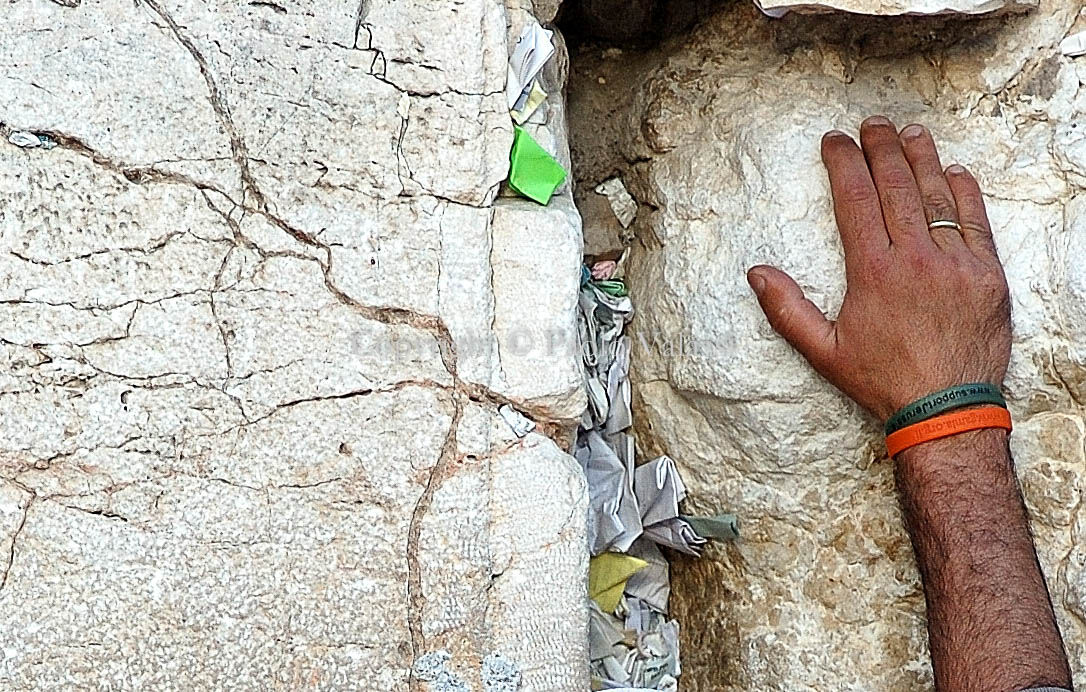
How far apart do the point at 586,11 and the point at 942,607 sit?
1.06m

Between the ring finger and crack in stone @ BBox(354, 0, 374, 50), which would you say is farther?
the ring finger

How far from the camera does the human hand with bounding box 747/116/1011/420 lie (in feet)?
4.60

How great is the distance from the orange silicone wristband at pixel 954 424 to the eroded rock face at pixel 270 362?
1.53 ft

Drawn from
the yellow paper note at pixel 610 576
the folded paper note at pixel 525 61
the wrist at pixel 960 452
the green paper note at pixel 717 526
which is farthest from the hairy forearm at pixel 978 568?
the folded paper note at pixel 525 61

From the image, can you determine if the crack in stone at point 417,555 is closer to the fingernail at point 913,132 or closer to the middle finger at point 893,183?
the middle finger at point 893,183

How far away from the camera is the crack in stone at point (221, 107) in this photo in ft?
4.17

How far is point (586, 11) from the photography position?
174 centimetres

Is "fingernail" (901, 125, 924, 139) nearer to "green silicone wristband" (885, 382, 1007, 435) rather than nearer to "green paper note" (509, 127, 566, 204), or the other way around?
"green silicone wristband" (885, 382, 1007, 435)

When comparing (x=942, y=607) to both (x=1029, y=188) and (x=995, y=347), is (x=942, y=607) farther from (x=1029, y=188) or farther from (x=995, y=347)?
(x=1029, y=188)

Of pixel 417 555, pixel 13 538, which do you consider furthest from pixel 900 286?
pixel 13 538

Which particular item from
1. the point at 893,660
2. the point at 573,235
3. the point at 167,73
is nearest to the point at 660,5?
the point at 573,235

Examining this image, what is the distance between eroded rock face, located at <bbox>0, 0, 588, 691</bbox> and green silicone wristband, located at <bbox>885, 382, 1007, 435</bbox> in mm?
457

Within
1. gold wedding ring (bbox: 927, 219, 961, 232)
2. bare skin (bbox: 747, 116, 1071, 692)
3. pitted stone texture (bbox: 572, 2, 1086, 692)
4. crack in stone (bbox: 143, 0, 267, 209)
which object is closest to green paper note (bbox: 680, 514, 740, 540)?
pitted stone texture (bbox: 572, 2, 1086, 692)

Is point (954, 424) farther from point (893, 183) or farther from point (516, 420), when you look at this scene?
point (516, 420)
